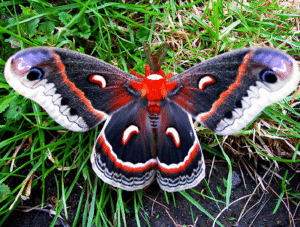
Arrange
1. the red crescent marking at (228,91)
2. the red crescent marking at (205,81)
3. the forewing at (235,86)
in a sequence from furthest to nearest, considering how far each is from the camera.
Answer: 1. the red crescent marking at (205,81)
2. the red crescent marking at (228,91)
3. the forewing at (235,86)

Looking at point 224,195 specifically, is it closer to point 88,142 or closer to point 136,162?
point 136,162

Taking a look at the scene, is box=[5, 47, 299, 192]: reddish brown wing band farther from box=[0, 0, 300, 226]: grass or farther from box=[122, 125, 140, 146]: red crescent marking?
box=[0, 0, 300, 226]: grass

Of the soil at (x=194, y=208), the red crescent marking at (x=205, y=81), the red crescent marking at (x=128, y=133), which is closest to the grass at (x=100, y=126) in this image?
the soil at (x=194, y=208)

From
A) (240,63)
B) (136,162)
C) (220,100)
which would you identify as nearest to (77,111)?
(136,162)

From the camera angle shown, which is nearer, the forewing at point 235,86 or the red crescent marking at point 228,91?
the forewing at point 235,86

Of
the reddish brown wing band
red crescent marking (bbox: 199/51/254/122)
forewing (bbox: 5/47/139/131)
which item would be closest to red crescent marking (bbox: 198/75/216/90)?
the reddish brown wing band

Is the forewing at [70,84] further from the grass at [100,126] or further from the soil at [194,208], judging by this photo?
the soil at [194,208]
